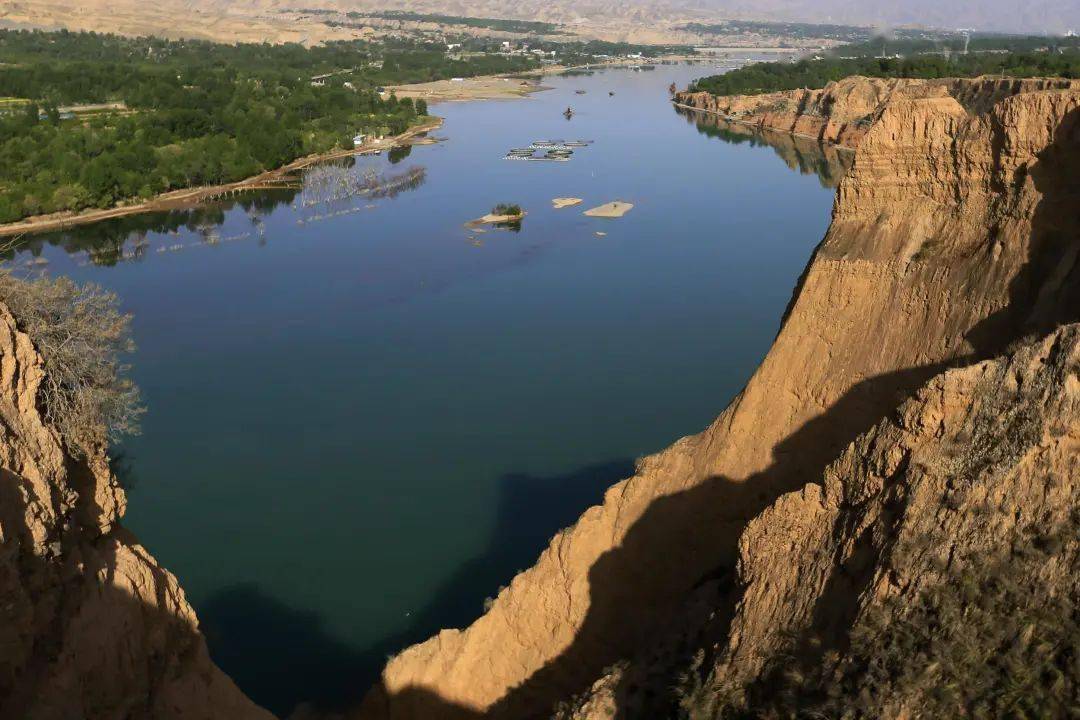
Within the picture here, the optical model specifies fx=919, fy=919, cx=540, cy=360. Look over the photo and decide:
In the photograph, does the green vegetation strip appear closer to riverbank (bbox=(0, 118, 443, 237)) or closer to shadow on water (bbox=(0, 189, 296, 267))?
riverbank (bbox=(0, 118, 443, 237))

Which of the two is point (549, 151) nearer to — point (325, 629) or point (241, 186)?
point (241, 186)

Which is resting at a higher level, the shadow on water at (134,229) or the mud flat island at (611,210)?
the mud flat island at (611,210)

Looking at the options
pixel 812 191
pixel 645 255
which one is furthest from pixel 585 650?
pixel 812 191

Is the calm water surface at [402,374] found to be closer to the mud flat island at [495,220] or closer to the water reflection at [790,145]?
the mud flat island at [495,220]

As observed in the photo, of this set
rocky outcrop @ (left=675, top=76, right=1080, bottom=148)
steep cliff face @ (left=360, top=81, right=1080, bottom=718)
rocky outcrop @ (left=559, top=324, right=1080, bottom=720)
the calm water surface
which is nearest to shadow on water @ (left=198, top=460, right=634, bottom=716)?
the calm water surface

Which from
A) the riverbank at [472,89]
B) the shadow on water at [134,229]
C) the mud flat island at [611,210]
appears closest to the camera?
the shadow on water at [134,229]

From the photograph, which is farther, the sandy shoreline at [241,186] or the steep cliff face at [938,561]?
the sandy shoreline at [241,186]

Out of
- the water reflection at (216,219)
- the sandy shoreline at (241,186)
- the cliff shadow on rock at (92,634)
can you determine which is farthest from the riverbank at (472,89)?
the cliff shadow on rock at (92,634)
